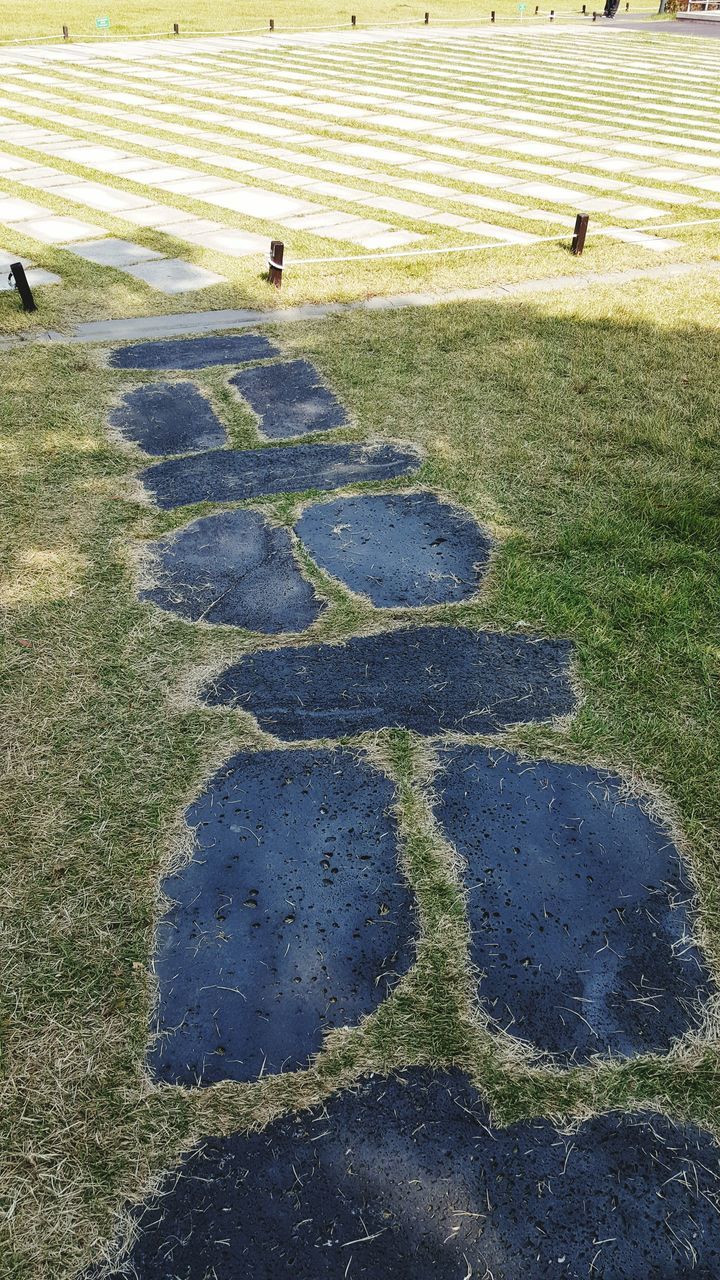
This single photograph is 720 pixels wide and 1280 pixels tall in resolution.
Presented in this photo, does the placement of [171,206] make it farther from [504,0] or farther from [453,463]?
[504,0]

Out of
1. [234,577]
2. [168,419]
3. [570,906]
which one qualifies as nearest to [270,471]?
[168,419]

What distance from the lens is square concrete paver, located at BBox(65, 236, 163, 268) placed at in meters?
6.52

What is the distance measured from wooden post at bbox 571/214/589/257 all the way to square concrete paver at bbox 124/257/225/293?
2.75m

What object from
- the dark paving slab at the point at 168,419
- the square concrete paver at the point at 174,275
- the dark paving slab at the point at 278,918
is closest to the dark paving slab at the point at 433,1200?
the dark paving slab at the point at 278,918

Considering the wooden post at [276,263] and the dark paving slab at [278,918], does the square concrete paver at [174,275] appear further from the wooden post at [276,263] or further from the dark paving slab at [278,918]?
the dark paving slab at [278,918]

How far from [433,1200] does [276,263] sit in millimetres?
5661

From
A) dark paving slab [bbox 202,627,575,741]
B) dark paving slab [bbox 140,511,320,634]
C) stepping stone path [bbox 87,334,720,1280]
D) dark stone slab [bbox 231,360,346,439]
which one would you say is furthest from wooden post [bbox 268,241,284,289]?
dark paving slab [bbox 202,627,575,741]

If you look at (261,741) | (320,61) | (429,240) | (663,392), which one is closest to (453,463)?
(663,392)

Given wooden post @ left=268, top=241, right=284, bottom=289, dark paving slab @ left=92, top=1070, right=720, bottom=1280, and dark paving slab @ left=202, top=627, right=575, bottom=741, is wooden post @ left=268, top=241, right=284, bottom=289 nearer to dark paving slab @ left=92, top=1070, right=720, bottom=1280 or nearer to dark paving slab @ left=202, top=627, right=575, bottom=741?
dark paving slab @ left=202, top=627, right=575, bottom=741

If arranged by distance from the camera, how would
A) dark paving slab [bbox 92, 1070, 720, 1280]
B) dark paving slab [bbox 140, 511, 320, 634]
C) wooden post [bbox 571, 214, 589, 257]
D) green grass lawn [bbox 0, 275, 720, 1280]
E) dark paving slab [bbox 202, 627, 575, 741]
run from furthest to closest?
wooden post [bbox 571, 214, 589, 257]
dark paving slab [bbox 140, 511, 320, 634]
dark paving slab [bbox 202, 627, 575, 741]
green grass lawn [bbox 0, 275, 720, 1280]
dark paving slab [bbox 92, 1070, 720, 1280]

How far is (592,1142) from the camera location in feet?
5.59

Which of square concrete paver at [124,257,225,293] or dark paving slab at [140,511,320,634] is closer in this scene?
dark paving slab at [140,511,320,634]

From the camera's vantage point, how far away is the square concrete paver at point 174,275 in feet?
20.1

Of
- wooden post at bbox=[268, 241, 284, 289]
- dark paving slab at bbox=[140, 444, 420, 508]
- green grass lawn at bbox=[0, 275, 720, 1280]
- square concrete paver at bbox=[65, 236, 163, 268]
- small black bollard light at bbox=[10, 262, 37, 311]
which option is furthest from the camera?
square concrete paver at bbox=[65, 236, 163, 268]
